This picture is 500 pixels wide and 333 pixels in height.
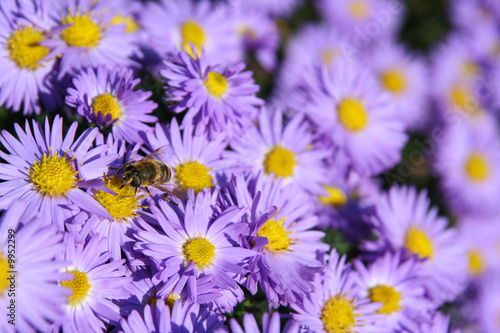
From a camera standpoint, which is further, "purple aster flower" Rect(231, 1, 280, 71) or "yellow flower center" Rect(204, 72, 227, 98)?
"purple aster flower" Rect(231, 1, 280, 71)

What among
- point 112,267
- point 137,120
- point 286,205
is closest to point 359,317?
point 286,205

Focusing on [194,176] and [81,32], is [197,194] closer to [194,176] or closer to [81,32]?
[194,176]

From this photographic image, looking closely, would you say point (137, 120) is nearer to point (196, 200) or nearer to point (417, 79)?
point (196, 200)

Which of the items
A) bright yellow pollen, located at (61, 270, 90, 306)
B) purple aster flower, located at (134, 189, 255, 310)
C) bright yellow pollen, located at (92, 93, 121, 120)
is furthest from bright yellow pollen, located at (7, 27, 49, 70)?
bright yellow pollen, located at (61, 270, 90, 306)

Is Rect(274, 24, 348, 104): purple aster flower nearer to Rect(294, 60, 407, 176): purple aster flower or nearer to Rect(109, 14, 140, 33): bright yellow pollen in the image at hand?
Rect(294, 60, 407, 176): purple aster flower

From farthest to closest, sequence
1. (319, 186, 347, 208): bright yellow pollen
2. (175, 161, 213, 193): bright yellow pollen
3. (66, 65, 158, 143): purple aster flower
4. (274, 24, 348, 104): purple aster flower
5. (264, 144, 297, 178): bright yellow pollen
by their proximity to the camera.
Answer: (274, 24, 348, 104): purple aster flower, (319, 186, 347, 208): bright yellow pollen, (264, 144, 297, 178): bright yellow pollen, (175, 161, 213, 193): bright yellow pollen, (66, 65, 158, 143): purple aster flower

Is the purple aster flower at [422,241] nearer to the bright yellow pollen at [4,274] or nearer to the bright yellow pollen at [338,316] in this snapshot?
the bright yellow pollen at [338,316]
